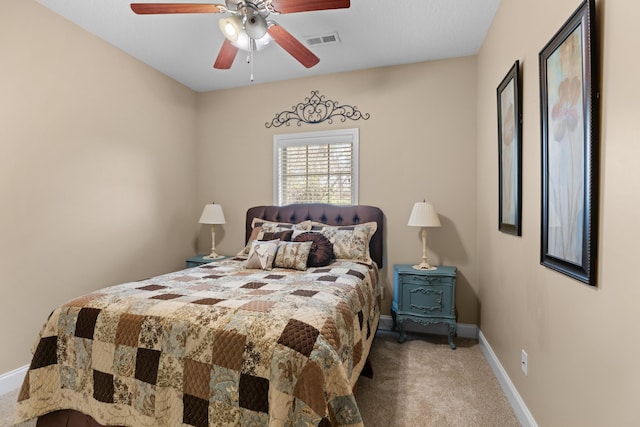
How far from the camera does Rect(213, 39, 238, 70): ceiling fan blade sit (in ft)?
7.48

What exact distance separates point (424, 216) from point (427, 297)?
29.8 inches

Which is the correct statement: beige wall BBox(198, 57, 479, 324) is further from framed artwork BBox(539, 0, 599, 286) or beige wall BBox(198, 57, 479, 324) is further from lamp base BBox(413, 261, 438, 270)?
framed artwork BBox(539, 0, 599, 286)

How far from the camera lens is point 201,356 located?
53.9 inches

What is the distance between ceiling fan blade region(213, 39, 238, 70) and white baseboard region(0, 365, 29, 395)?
9.04 feet

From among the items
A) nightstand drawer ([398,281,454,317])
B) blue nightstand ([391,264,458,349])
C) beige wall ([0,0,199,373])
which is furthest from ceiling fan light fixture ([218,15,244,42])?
nightstand drawer ([398,281,454,317])

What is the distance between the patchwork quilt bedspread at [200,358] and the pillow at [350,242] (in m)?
1.13

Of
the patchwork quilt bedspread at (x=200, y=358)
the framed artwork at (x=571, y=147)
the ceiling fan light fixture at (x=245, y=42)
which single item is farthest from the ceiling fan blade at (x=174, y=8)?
the framed artwork at (x=571, y=147)

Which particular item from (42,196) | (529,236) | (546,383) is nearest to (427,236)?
(529,236)

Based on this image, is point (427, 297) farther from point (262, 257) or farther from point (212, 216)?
point (212, 216)

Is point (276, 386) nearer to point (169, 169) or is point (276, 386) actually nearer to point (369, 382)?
point (369, 382)

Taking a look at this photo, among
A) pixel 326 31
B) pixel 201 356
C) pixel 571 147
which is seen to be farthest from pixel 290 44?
pixel 201 356

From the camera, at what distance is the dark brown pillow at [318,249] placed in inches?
107

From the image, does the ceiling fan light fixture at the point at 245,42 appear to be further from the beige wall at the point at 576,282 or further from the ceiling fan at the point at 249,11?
the beige wall at the point at 576,282

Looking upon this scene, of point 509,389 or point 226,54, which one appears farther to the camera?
point 226,54
